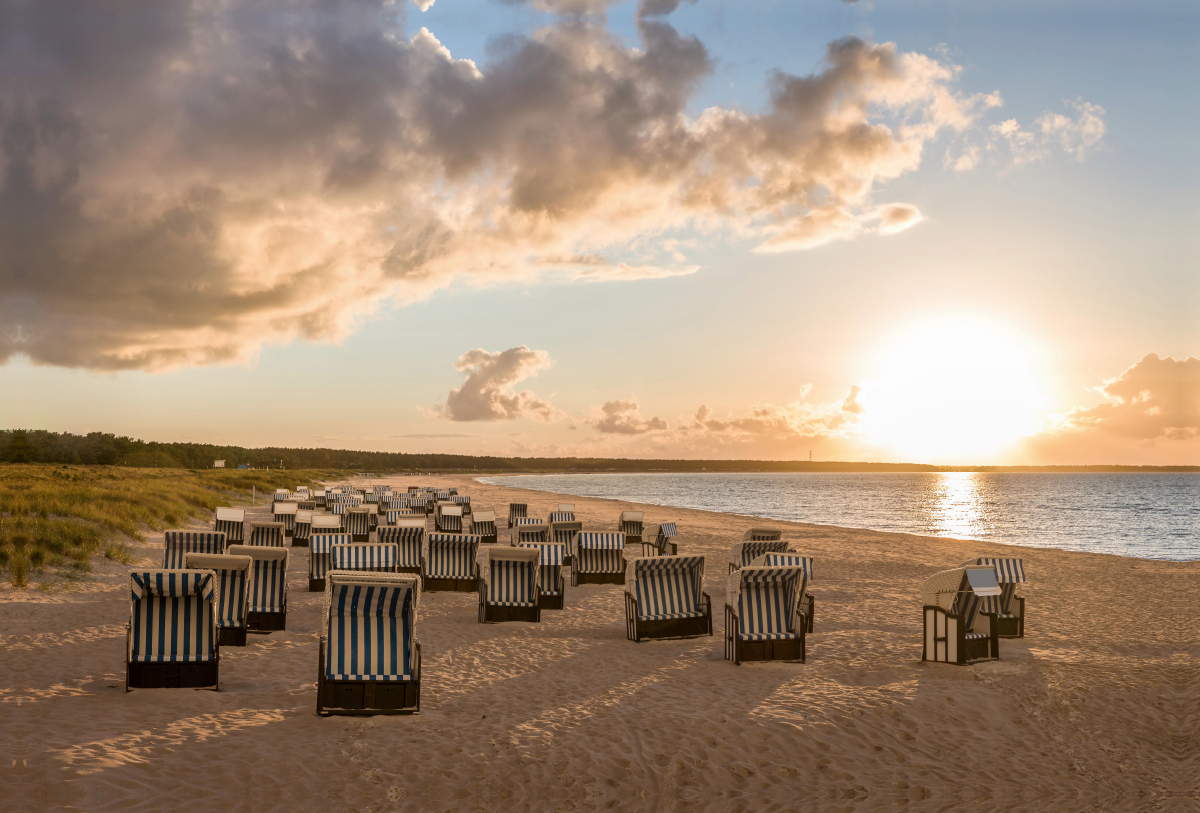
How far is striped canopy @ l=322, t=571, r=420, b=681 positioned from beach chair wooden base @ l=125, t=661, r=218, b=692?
60.5 inches

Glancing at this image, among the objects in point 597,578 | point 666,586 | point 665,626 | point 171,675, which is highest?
point 666,586

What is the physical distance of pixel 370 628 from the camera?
7.94 metres

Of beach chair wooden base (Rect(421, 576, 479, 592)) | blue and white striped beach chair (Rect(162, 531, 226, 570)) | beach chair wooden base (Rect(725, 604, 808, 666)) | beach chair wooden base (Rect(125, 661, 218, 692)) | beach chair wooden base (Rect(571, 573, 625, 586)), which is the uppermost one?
blue and white striped beach chair (Rect(162, 531, 226, 570))

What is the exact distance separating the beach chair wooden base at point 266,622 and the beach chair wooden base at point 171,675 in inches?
135

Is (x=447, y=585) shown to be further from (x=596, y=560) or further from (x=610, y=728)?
(x=610, y=728)

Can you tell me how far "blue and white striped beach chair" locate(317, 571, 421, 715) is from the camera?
7.75 m

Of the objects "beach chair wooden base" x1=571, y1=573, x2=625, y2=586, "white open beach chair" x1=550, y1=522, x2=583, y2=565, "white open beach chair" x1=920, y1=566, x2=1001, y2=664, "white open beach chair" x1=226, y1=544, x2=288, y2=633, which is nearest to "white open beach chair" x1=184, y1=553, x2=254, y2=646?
"white open beach chair" x1=226, y1=544, x2=288, y2=633

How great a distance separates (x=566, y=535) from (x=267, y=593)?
8850 millimetres

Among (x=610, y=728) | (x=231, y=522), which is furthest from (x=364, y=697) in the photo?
(x=231, y=522)

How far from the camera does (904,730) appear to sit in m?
7.82

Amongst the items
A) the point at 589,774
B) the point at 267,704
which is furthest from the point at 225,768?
the point at 589,774

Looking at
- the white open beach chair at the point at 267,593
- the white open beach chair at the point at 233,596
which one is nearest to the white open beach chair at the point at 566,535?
the white open beach chair at the point at 267,593

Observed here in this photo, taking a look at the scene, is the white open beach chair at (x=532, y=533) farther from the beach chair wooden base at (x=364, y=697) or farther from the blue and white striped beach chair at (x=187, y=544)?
the beach chair wooden base at (x=364, y=697)

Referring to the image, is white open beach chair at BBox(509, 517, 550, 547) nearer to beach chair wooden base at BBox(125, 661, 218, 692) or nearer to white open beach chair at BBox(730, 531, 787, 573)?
white open beach chair at BBox(730, 531, 787, 573)
